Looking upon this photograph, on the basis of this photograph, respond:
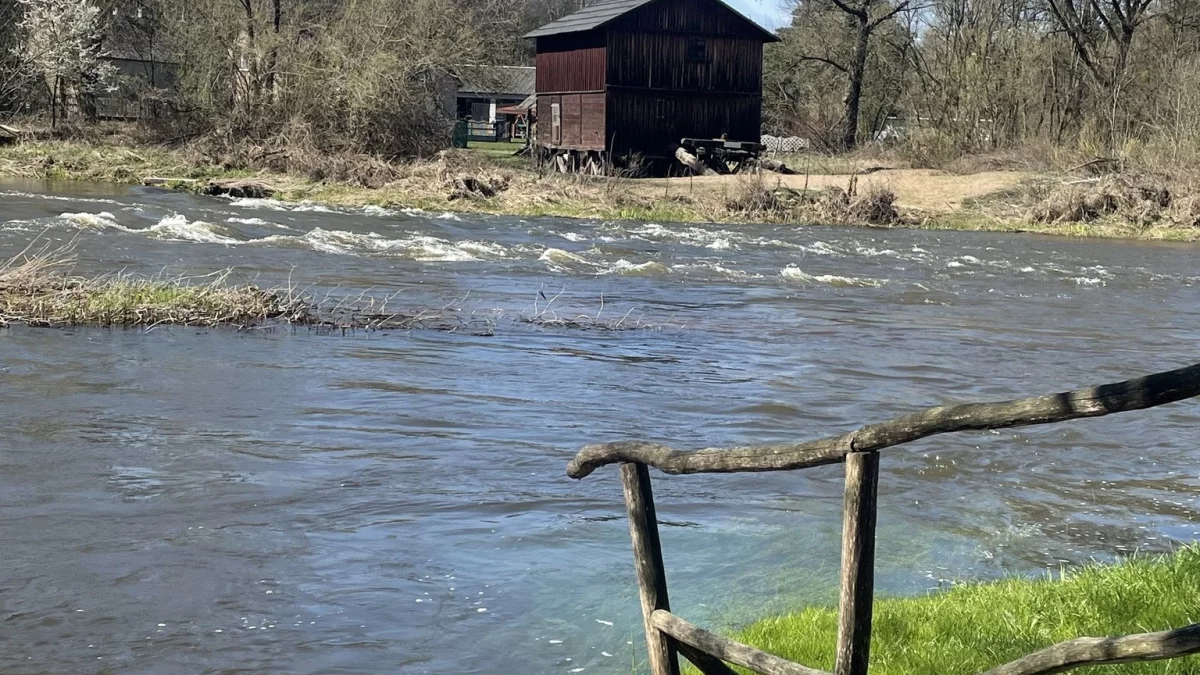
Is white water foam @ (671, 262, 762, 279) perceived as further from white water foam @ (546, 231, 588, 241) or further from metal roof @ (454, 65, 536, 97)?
metal roof @ (454, 65, 536, 97)

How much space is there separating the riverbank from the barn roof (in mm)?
9616

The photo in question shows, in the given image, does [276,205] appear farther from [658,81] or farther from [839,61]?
[839,61]

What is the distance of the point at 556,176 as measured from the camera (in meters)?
39.9

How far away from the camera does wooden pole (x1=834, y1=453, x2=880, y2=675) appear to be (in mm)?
3674

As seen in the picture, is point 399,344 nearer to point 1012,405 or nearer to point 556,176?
point 1012,405

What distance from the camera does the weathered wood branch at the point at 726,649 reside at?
3852 millimetres

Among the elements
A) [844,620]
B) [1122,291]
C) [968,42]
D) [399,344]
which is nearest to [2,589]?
[844,620]

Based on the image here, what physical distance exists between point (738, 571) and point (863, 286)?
17.0m

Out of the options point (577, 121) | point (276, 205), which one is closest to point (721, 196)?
point (276, 205)

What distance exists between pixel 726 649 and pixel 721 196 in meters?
35.0

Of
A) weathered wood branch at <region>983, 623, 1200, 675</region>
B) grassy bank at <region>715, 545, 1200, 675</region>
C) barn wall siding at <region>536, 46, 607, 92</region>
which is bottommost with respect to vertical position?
grassy bank at <region>715, 545, 1200, 675</region>

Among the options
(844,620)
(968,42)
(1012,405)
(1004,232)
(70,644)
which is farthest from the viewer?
(968,42)

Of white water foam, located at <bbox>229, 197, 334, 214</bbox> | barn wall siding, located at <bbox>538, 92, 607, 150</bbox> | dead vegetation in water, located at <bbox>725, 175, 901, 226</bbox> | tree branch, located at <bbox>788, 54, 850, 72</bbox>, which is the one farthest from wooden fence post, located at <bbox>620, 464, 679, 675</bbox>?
tree branch, located at <bbox>788, 54, 850, 72</bbox>

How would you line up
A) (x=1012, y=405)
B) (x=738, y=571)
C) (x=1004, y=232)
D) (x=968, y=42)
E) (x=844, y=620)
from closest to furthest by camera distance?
1. (x=1012, y=405)
2. (x=844, y=620)
3. (x=738, y=571)
4. (x=1004, y=232)
5. (x=968, y=42)
